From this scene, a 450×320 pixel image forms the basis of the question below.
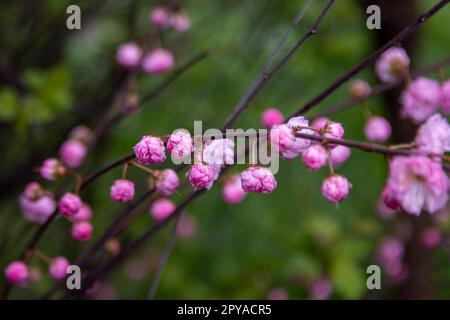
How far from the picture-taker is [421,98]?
6.93 feet

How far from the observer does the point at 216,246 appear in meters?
3.83

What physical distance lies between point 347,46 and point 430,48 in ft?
3.97

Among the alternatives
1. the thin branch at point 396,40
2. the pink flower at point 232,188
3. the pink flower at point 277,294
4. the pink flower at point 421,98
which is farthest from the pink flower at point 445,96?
the pink flower at point 277,294

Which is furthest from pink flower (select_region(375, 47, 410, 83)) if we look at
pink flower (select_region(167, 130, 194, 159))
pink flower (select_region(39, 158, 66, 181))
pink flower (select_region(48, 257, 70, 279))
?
pink flower (select_region(48, 257, 70, 279))

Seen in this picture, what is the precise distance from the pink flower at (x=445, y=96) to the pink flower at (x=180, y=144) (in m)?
1.12

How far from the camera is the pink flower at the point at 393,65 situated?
229 centimetres

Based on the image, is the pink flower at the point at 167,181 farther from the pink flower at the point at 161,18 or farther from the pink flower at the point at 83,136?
the pink flower at the point at 161,18

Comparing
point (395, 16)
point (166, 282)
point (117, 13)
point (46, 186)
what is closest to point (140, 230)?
point (166, 282)

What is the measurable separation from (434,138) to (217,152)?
1.66ft

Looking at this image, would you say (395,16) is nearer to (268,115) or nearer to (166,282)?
(268,115)

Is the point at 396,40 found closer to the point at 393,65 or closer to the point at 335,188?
the point at 335,188

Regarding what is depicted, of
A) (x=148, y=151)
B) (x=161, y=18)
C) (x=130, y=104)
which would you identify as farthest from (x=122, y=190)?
(x=161, y=18)

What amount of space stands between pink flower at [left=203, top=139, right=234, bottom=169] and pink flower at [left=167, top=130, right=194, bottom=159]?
46 mm

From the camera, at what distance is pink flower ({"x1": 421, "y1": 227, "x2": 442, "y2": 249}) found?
322cm
